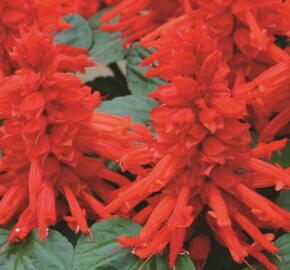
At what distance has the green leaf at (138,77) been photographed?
118cm

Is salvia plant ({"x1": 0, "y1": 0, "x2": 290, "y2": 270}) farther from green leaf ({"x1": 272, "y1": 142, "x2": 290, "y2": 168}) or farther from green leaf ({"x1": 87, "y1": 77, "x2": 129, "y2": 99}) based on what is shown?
green leaf ({"x1": 87, "y1": 77, "x2": 129, "y2": 99})

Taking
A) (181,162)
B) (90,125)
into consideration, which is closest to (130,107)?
(90,125)

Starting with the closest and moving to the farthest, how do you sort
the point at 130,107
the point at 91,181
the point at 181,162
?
the point at 181,162, the point at 91,181, the point at 130,107

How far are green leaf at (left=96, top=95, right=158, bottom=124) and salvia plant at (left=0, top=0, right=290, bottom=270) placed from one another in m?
0.04

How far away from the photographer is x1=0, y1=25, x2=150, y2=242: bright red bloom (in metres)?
0.89

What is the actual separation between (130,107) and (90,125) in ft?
Result: 0.47

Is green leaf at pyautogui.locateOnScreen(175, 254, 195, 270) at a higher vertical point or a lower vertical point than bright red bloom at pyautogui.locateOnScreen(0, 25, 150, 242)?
lower

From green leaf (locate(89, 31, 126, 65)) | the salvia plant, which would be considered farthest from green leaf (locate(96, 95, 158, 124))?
green leaf (locate(89, 31, 126, 65))

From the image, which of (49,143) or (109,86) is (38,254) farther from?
(109,86)

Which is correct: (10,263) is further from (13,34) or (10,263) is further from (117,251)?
(13,34)

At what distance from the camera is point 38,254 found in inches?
36.2

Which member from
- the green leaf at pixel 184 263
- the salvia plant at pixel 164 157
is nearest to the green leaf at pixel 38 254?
the salvia plant at pixel 164 157

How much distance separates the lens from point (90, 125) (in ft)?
3.14

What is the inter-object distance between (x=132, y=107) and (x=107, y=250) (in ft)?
0.83
